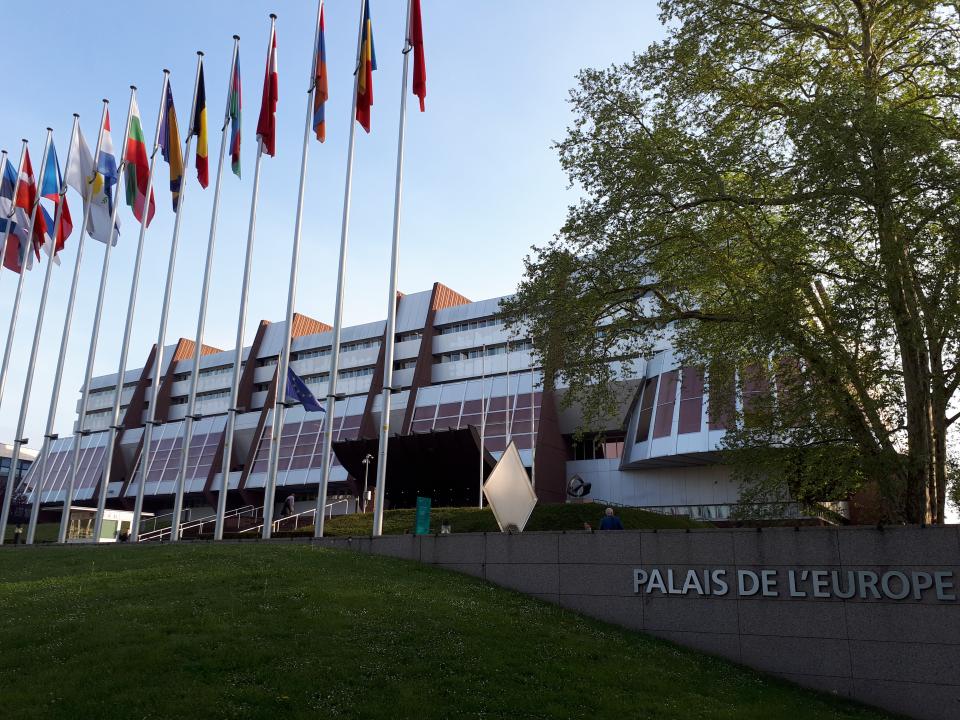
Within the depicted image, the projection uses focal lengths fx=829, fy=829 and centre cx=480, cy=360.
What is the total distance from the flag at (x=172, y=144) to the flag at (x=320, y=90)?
269 inches

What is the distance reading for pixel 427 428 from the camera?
172ft

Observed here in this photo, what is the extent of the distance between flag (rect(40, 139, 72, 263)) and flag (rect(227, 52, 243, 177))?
28.5ft

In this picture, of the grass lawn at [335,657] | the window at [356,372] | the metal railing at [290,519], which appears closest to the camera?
the grass lawn at [335,657]

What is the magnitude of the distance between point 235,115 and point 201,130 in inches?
67.9

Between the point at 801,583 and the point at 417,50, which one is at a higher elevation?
the point at 417,50

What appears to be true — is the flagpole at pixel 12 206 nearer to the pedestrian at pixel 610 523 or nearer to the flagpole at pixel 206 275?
the flagpole at pixel 206 275

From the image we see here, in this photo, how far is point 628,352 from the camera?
20234 millimetres

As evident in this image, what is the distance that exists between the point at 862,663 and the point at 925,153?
357 inches

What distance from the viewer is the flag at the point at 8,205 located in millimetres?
34688

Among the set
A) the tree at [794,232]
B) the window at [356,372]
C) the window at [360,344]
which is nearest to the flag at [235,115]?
the tree at [794,232]

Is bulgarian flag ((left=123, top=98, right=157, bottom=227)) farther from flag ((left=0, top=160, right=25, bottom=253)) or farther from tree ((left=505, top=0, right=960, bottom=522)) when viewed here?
tree ((left=505, top=0, right=960, bottom=522))

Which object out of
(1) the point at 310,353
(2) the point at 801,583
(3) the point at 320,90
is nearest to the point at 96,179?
(3) the point at 320,90

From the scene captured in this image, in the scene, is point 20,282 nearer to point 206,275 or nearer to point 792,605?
point 206,275

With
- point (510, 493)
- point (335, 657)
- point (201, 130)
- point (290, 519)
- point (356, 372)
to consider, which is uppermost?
point (201, 130)
